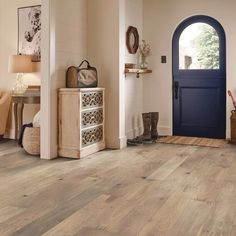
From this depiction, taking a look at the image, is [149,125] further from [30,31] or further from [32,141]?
[30,31]

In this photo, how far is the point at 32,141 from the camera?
178 inches

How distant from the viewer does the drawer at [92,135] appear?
4.48 m

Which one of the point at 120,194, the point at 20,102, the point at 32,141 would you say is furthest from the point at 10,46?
the point at 120,194

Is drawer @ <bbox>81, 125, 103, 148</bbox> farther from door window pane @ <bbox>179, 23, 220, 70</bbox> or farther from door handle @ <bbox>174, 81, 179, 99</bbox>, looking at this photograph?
door window pane @ <bbox>179, 23, 220, 70</bbox>

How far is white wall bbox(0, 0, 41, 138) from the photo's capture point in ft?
18.9

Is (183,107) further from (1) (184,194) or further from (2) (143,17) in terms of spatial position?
(1) (184,194)

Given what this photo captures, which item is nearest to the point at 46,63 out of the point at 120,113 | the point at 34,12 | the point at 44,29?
the point at 44,29

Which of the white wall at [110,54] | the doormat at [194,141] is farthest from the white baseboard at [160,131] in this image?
the white wall at [110,54]

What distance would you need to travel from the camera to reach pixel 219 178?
3.48 m

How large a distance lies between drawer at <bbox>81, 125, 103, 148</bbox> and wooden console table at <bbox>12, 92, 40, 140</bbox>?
Result: 3.31 feet

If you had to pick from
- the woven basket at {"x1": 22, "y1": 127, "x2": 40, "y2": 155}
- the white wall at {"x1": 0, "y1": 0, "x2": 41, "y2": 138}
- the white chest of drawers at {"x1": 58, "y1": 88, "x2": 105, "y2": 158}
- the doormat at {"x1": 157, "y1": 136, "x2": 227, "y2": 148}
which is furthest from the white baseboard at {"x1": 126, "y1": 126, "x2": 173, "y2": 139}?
the woven basket at {"x1": 22, "y1": 127, "x2": 40, "y2": 155}

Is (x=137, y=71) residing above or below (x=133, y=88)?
above

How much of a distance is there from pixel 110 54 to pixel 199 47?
67.6 inches

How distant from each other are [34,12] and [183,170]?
3.49 m
